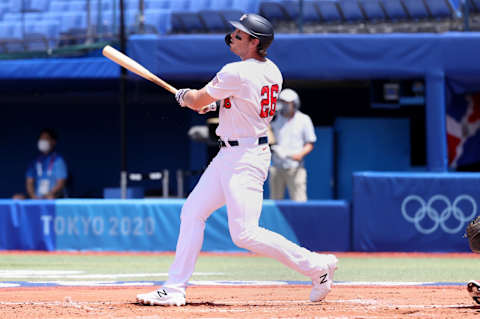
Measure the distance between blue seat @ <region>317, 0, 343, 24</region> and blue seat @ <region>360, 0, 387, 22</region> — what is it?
1.42 ft

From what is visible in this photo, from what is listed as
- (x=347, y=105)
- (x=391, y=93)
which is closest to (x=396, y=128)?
(x=347, y=105)

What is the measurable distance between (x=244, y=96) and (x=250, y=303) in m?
1.37

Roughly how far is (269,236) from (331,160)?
10511mm

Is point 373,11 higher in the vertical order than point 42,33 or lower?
higher

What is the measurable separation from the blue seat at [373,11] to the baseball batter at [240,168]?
28.3 ft

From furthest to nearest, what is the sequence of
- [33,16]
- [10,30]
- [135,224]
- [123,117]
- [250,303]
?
1. [33,16]
2. [10,30]
3. [123,117]
4. [135,224]
5. [250,303]

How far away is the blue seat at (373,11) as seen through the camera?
13.8m

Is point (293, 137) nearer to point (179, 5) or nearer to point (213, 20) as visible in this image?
point (213, 20)

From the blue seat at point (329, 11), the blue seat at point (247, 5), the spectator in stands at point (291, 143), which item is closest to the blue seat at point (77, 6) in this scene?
the blue seat at point (247, 5)

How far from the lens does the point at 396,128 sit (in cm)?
1590

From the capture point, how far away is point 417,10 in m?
13.8

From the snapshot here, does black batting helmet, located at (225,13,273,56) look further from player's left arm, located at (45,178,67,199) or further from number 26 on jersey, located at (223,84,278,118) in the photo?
player's left arm, located at (45,178,67,199)

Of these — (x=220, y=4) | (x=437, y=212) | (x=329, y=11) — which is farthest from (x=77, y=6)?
(x=437, y=212)

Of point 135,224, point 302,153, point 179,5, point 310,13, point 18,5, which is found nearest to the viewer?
point 135,224
